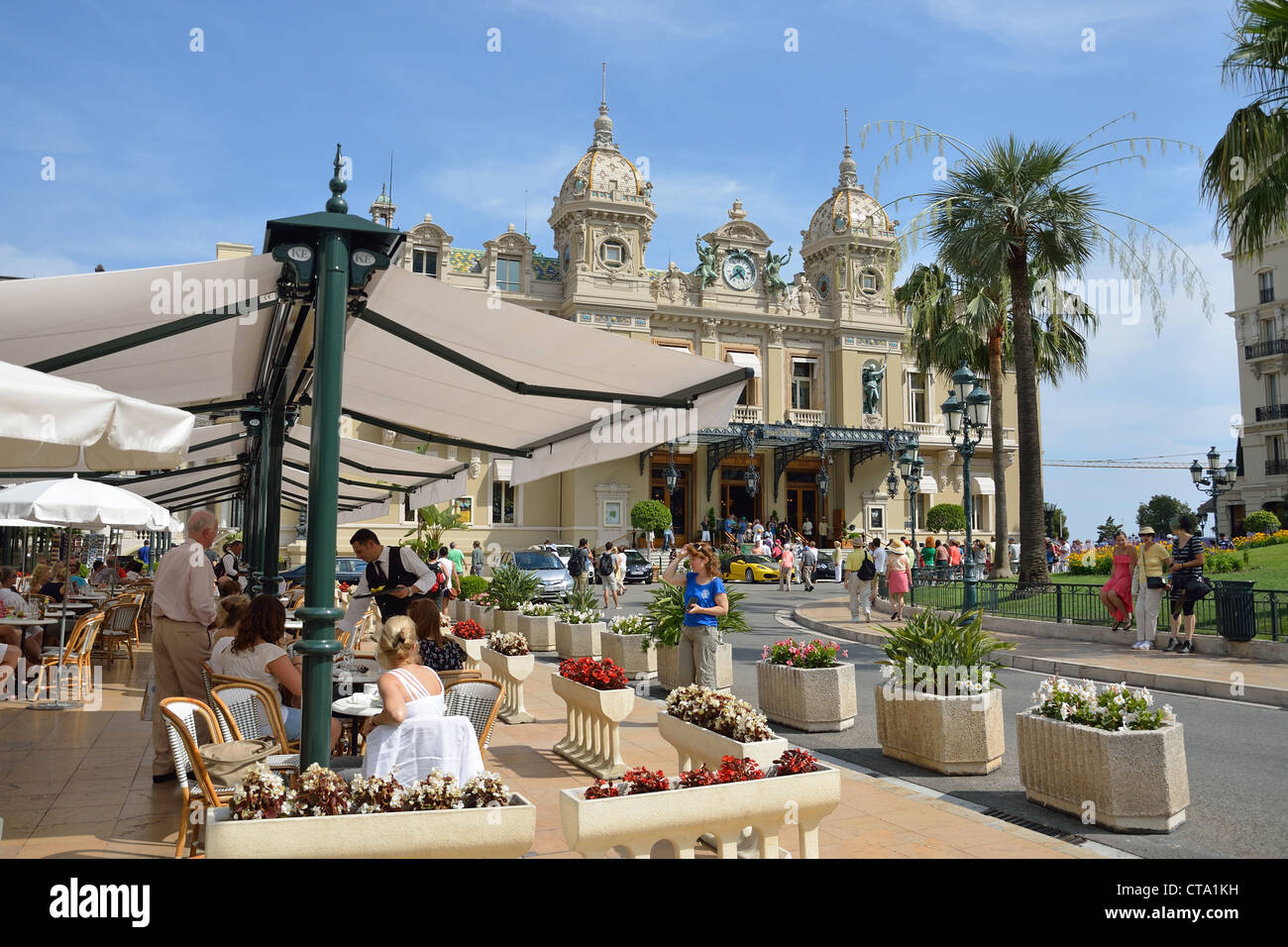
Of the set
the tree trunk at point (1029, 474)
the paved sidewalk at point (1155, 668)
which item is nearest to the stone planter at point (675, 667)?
the paved sidewalk at point (1155, 668)

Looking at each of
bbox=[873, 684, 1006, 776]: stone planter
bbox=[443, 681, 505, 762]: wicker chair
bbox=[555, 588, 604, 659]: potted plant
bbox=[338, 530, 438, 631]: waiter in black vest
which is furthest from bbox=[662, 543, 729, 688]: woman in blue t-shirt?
bbox=[555, 588, 604, 659]: potted plant

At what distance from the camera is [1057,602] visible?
53.5 feet

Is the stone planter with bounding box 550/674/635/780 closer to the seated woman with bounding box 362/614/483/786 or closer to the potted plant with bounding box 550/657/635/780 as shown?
the potted plant with bounding box 550/657/635/780

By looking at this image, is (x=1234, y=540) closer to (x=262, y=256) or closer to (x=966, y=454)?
(x=966, y=454)

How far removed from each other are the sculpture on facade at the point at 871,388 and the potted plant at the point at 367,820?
43.6 metres

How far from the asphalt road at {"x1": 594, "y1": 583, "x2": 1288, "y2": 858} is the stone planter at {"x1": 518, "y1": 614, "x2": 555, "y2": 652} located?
138 inches

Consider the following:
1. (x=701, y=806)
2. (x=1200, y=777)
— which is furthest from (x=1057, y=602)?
(x=701, y=806)

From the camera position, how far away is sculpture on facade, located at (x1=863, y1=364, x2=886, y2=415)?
148 ft

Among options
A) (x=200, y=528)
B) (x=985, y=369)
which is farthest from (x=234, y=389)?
(x=985, y=369)

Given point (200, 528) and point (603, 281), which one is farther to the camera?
point (603, 281)

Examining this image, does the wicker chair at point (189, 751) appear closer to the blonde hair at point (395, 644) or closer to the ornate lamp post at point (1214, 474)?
the blonde hair at point (395, 644)

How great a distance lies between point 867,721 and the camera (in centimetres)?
897
